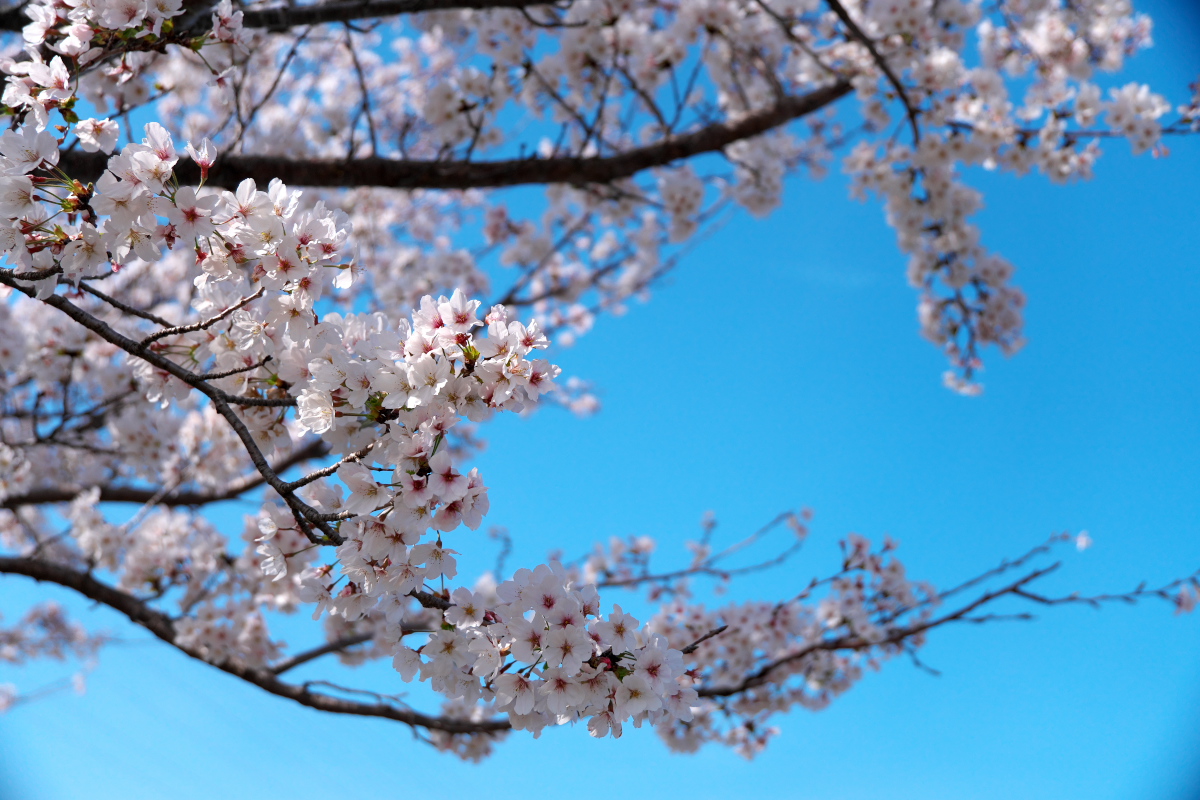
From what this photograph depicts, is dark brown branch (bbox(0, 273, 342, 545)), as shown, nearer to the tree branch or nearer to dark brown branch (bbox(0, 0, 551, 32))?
dark brown branch (bbox(0, 0, 551, 32))

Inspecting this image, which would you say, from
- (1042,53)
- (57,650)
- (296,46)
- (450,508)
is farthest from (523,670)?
(57,650)

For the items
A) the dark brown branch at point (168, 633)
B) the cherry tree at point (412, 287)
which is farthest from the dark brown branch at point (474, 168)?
the dark brown branch at point (168, 633)

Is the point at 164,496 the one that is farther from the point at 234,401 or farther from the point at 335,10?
the point at 234,401

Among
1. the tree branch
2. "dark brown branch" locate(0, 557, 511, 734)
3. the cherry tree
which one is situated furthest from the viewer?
the tree branch

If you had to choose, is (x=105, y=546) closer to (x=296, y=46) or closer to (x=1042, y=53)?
(x=296, y=46)

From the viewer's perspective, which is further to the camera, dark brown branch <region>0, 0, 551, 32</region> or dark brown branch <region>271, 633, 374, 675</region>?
dark brown branch <region>271, 633, 374, 675</region>

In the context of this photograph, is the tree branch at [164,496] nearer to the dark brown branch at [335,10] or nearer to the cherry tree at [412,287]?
the cherry tree at [412,287]

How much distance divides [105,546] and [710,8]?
209 inches

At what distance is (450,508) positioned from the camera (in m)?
1.64

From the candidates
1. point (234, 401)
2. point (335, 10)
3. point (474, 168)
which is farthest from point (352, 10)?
point (234, 401)

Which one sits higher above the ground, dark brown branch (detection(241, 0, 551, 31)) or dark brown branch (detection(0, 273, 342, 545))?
dark brown branch (detection(241, 0, 551, 31))

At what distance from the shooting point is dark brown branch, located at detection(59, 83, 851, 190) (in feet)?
11.3

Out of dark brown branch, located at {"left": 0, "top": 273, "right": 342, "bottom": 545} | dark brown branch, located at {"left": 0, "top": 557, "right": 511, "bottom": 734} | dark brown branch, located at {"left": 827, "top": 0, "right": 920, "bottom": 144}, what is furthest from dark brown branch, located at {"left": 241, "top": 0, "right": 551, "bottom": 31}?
dark brown branch, located at {"left": 0, "top": 557, "right": 511, "bottom": 734}

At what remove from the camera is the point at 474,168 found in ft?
12.8
